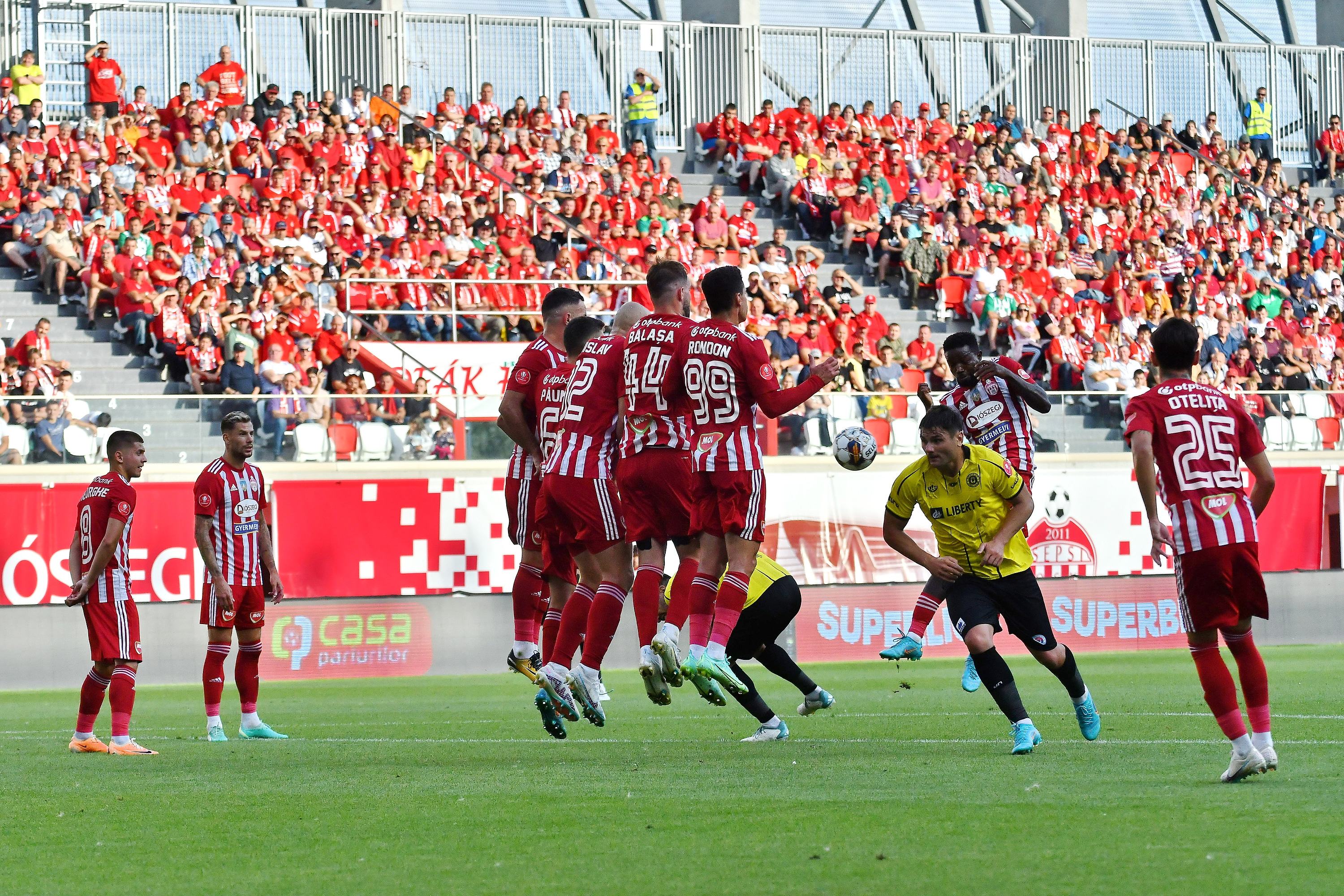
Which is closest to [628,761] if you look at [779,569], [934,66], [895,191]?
[779,569]

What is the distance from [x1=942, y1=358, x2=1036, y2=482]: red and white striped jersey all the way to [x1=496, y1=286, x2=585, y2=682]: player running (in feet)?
8.47

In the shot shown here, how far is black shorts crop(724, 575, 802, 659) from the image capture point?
11211 mm

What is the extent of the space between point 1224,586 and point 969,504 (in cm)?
244

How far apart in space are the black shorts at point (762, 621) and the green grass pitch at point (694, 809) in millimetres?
535

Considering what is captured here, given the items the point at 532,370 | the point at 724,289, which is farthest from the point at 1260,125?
the point at 724,289

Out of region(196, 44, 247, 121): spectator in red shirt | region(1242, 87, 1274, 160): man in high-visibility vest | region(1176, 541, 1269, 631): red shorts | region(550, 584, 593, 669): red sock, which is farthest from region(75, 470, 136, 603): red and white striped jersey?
region(1242, 87, 1274, 160): man in high-visibility vest

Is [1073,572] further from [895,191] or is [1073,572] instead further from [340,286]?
[340,286]

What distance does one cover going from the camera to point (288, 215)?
2408cm

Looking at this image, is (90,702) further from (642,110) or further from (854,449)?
(642,110)

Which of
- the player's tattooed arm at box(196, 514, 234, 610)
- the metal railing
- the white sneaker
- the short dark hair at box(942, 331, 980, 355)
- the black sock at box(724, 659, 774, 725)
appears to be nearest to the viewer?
the white sneaker

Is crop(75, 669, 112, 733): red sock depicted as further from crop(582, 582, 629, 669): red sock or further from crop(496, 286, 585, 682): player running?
crop(582, 582, 629, 669): red sock

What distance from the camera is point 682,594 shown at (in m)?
9.80

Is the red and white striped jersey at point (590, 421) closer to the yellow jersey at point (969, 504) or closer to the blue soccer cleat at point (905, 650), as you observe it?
the yellow jersey at point (969, 504)

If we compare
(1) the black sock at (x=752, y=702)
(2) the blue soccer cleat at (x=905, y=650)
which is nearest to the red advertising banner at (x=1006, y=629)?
(2) the blue soccer cleat at (x=905, y=650)
